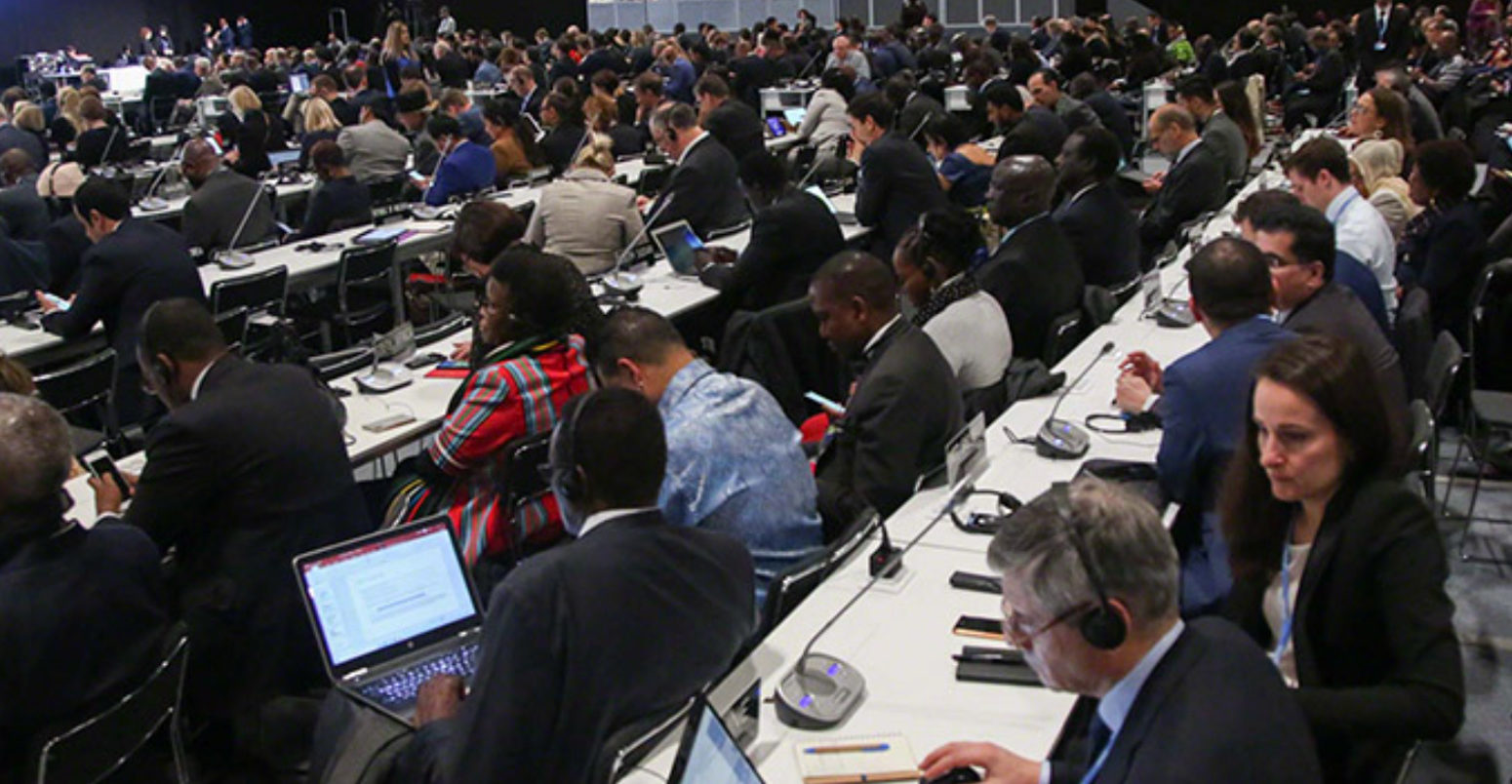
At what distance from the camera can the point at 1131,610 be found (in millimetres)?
1738

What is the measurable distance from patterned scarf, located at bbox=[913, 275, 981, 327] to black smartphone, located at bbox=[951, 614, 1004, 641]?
1.73 meters

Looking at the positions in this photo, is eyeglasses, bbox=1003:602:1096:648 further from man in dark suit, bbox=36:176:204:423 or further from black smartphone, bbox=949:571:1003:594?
man in dark suit, bbox=36:176:204:423

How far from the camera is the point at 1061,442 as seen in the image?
3.78 metres

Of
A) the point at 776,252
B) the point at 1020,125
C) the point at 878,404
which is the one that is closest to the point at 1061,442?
the point at 878,404

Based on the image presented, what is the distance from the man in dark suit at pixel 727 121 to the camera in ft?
27.5

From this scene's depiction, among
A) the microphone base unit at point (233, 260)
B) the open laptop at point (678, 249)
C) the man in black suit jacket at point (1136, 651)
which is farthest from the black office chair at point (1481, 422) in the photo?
the microphone base unit at point (233, 260)

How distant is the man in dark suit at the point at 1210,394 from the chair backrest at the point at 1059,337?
4.96ft

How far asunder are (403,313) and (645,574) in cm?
570

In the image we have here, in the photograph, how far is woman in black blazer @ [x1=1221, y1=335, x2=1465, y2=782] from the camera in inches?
84.1

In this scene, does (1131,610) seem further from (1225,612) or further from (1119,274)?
(1119,274)

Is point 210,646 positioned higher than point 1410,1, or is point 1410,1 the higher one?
point 1410,1

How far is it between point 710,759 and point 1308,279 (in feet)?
9.12

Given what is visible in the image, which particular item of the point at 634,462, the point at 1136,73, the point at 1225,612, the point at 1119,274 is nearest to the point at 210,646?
the point at 634,462

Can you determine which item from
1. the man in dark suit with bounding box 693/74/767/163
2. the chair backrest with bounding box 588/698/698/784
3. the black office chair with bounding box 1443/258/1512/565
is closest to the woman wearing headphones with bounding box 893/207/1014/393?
the black office chair with bounding box 1443/258/1512/565
